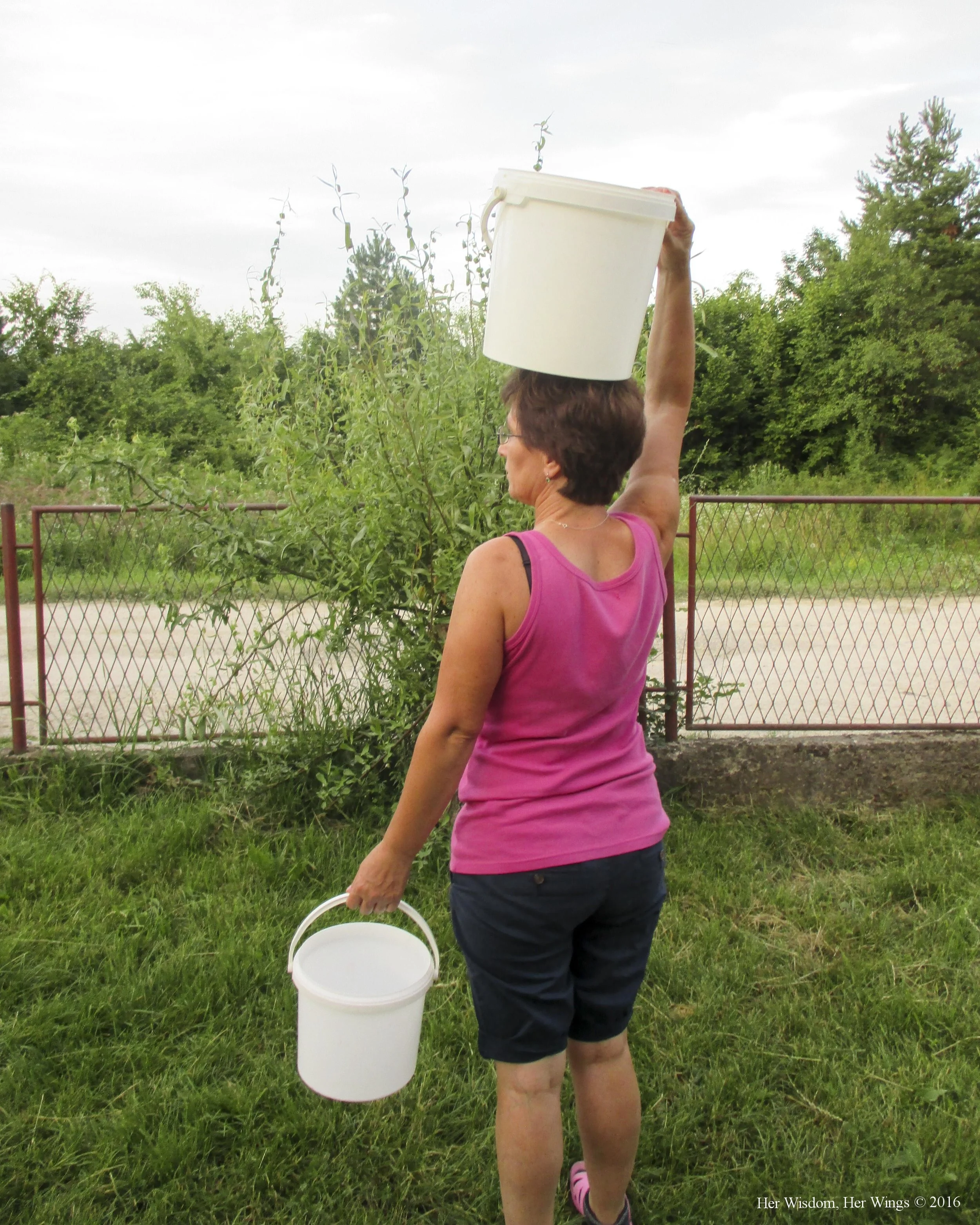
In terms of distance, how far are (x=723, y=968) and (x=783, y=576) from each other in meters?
2.70

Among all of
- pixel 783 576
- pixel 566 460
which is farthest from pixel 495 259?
pixel 783 576

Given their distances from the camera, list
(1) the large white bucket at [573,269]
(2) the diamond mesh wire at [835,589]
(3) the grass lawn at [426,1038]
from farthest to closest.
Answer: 1. (2) the diamond mesh wire at [835,589]
2. (3) the grass lawn at [426,1038]
3. (1) the large white bucket at [573,269]

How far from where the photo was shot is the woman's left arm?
4.43 feet

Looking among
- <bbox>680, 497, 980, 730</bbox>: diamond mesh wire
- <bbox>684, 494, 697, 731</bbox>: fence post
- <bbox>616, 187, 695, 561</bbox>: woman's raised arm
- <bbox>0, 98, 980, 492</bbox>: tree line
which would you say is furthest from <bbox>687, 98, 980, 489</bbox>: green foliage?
<bbox>616, 187, 695, 561</bbox>: woman's raised arm

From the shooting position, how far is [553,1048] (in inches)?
58.5

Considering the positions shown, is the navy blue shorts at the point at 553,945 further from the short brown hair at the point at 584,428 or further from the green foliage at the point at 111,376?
the green foliage at the point at 111,376

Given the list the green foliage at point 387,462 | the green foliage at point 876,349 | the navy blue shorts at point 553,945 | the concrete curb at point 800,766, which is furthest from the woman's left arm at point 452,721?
the green foliage at point 876,349

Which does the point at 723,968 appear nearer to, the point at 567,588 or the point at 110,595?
the point at 567,588

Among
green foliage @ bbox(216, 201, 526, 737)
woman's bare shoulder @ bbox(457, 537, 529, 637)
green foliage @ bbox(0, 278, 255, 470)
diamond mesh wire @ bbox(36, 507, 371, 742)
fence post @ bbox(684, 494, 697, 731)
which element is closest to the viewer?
woman's bare shoulder @ bbox(457, 537, 529, 637)

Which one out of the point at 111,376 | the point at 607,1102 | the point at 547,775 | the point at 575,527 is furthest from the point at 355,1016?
the point at 111,376

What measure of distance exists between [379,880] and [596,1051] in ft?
1.61

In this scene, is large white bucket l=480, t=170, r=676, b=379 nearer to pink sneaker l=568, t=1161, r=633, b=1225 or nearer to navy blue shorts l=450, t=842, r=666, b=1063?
navy blue shorts l=450, t=842, r=666, b=1063

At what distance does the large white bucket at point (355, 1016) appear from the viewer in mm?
1632

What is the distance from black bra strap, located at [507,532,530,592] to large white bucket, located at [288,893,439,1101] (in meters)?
0.69
